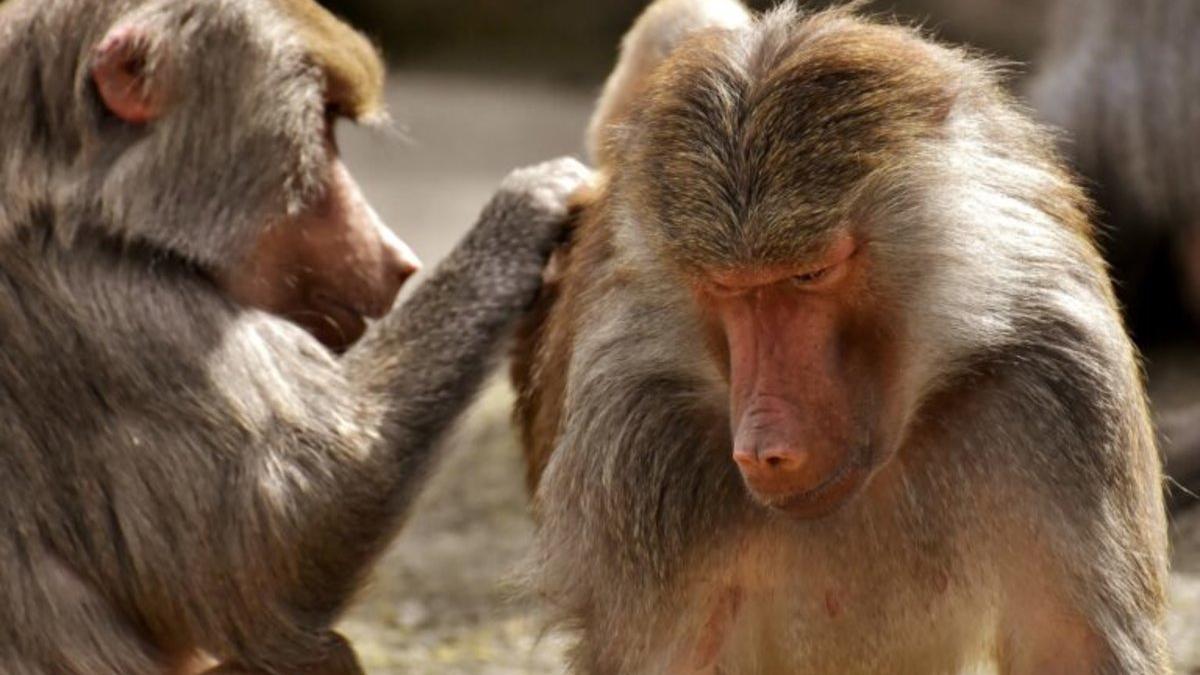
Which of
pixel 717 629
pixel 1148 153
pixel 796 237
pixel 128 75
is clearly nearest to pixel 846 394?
pixel 796 237

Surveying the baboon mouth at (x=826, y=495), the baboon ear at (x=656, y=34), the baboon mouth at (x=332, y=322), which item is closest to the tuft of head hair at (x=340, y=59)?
the baboon mouth at (x=332, y=322)

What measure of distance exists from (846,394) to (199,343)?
1524 millimetres

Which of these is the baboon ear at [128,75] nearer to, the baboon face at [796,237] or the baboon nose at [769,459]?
the baboon face at [796,237]

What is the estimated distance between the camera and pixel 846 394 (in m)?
3.35

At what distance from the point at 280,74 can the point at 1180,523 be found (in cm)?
303

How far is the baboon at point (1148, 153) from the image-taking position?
8.12m

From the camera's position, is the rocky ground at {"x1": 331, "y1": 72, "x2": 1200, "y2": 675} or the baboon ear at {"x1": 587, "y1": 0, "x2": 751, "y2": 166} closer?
the baboon ear at {"x1": 587, "y1": 0, "x2": 751, "y2": 166}

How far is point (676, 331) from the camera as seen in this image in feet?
11.8

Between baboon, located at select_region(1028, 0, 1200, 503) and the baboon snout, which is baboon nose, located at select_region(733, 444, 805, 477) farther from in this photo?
baboon, located at select_region(1028, 0, 1200, 503)

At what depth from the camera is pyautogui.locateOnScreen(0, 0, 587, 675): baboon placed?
13.9 ft

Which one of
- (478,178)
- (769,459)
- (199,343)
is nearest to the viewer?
(769,459)

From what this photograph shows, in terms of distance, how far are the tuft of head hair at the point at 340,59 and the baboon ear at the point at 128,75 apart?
1.11 feet

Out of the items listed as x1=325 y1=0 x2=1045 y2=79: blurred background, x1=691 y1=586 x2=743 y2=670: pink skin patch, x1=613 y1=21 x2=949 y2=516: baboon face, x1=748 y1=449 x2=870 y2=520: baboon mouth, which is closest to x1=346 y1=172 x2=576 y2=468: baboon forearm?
x1=691 y1=586 x2=743 y2=670: pink skin patch

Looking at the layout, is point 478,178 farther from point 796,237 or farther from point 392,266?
point 796,237
